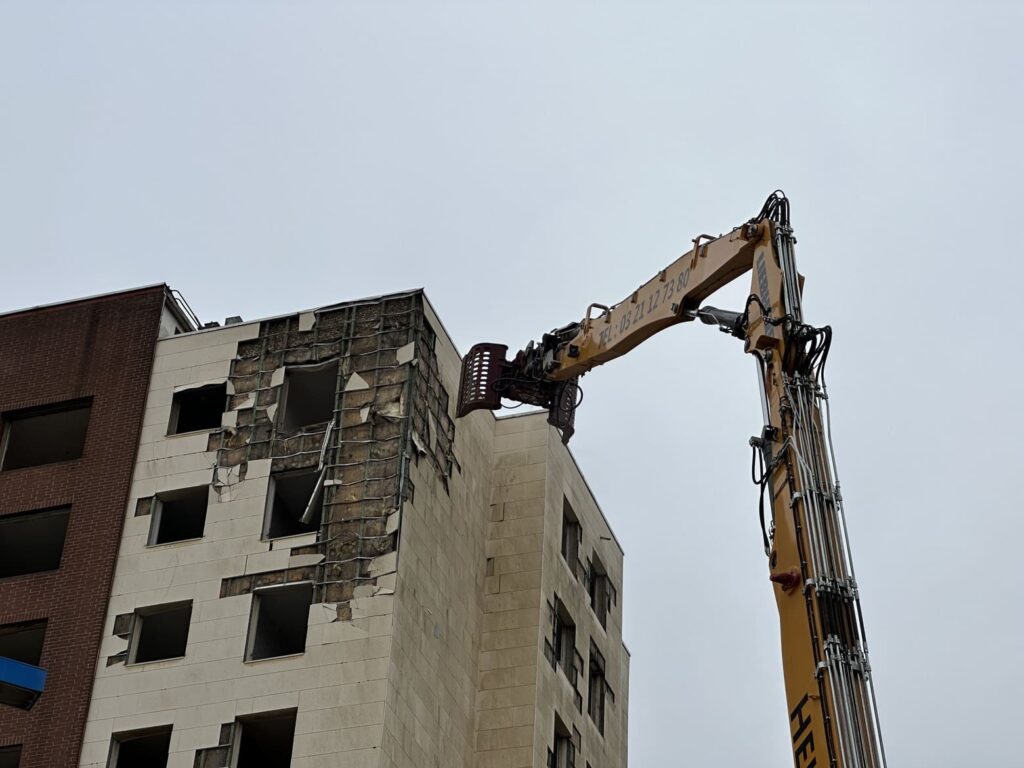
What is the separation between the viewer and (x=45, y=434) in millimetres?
55344

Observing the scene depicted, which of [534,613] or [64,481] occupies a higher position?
[64,481]

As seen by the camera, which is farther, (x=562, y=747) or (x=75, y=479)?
(x=562, y=747)

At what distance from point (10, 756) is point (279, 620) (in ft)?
28.2

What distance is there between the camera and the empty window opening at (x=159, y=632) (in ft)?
159

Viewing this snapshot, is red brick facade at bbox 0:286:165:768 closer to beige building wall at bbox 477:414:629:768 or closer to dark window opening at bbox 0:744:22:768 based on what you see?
dark window opening at bbox 0:744:22:768

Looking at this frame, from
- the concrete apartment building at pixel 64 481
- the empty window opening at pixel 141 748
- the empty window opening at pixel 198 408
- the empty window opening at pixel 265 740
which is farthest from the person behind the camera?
the empty window opening at pixel 198 408

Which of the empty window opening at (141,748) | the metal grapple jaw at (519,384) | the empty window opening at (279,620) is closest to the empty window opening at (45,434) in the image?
the empty window opening at (279,620)

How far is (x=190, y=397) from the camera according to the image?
53.4m

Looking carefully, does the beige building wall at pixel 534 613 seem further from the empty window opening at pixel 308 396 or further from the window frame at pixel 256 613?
the window frame at pixel 256 613

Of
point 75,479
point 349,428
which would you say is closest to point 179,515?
point 75,479

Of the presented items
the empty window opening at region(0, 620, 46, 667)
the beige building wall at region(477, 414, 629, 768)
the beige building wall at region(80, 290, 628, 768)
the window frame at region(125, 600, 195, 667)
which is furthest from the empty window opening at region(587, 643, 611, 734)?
the empty window opening at region(0, 620, 46, 667)

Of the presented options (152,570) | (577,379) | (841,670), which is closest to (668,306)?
(577,379)

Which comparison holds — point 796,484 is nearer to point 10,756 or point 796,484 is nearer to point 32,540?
point 10,756

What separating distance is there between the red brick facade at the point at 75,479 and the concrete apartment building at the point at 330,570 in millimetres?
230
